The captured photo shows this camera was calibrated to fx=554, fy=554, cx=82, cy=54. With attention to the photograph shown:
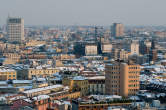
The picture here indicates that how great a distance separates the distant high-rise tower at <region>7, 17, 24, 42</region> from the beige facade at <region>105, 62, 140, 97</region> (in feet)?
288

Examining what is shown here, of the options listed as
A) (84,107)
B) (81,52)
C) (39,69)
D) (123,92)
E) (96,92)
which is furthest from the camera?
(81,52)

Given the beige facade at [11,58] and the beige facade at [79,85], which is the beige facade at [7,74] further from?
the beige facade at [11,58]

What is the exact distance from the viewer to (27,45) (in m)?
123

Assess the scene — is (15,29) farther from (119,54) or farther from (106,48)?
(119,54)

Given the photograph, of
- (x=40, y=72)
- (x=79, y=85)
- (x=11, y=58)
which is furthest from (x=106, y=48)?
(x=79, y=85)

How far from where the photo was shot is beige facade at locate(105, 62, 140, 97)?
4462 centimetres

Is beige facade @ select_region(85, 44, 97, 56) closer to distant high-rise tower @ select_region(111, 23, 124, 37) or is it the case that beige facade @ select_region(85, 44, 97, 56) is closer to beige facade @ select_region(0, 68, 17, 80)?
beige facade @ select_region(0, 68, 17, 80)

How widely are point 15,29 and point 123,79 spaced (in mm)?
89447

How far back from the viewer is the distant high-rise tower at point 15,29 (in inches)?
5157

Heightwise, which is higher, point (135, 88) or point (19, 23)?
point (19, 23)

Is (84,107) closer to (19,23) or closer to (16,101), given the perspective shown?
(16,101)

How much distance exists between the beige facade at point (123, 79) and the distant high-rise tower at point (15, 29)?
87.7 m

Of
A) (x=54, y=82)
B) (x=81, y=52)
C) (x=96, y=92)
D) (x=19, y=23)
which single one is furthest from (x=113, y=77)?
(x=19, y=23)

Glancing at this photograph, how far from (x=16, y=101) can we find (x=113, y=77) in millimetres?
11025
